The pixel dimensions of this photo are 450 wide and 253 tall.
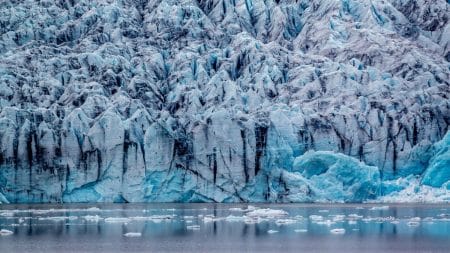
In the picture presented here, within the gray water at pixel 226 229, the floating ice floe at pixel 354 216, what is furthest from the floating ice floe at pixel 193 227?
the floating ice floe at pixel 354 216

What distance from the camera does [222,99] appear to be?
4331 cm

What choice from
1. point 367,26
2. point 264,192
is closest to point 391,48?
point 367,26

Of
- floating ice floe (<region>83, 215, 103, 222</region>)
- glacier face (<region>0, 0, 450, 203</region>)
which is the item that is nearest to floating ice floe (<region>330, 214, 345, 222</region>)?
glacier face (<region>0, 0, 450, 203</region>)

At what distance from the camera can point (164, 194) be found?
38344mm

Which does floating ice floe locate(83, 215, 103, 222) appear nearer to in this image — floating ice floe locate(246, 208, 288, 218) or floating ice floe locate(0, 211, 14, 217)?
floating ice floe locate(0, 211, 14, 217)

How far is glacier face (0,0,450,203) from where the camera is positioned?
125 ft

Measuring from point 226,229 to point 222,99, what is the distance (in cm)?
1639

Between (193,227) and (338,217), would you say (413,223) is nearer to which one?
(338,217)

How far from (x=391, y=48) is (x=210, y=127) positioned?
1334cm

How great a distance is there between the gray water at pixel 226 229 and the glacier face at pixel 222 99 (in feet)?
4.90

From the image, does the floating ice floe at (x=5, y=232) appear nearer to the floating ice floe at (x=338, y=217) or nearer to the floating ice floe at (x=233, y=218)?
the floating ice floe at (x=233, y=218)

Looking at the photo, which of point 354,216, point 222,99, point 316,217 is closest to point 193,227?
point 316,217

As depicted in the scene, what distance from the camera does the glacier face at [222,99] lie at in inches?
1500

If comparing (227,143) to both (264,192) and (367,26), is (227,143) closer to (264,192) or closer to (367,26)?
(264,192)
